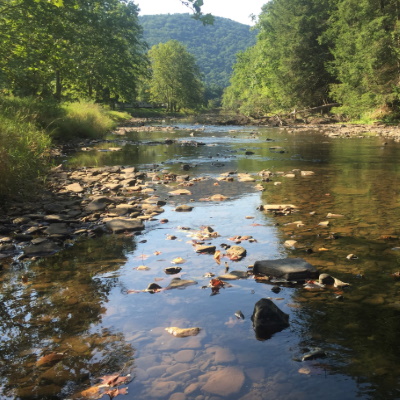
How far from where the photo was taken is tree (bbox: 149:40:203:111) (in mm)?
94694

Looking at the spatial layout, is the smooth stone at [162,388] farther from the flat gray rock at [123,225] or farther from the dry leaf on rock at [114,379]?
the flat gray rock at [123,225]

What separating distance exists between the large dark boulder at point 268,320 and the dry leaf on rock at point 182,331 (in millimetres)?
534

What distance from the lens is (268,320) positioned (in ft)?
12.1

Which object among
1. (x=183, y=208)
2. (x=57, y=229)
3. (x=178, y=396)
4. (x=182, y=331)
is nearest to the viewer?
(x=178, y=396)

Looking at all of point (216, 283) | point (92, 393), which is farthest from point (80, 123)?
point (92, 393)

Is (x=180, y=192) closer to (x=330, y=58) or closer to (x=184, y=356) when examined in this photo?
(x=184, y=356)

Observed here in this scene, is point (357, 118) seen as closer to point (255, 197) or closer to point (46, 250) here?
point (255, 197)

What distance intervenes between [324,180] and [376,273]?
22.6 feet

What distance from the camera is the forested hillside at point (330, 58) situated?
3200cm

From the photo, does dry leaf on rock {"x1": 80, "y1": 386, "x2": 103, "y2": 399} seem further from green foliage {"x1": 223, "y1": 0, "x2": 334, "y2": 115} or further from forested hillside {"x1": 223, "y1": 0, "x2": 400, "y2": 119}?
green foliage {"x1": 223, "y1": 0, "x2": 334, "y2": 115}

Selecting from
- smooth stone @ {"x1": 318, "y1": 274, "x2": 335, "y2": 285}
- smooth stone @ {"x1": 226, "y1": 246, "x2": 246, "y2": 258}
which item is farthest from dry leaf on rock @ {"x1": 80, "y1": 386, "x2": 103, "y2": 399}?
smooth stone @ {"x1": 226, "y1": 246, "x2": 246, "y2": 258}

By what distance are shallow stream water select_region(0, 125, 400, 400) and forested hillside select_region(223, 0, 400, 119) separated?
28.5m

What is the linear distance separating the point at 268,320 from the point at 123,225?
390 centimetres

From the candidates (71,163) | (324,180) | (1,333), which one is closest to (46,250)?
(1,333)
